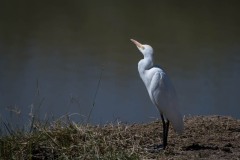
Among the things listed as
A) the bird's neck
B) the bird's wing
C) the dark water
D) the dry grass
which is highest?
the dark water

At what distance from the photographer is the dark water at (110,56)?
7996mm

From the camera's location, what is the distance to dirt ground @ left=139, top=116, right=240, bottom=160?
5.08 metres

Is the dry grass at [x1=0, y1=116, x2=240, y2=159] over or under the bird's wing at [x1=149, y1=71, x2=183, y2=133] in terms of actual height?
under

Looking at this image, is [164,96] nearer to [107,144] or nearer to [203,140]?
[203,140]

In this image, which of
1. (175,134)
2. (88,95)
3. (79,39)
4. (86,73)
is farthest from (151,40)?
(175,134)

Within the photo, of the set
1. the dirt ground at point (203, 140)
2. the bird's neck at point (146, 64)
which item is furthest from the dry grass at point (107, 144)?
the bird's neck at point (146, 64)

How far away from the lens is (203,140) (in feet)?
18.7

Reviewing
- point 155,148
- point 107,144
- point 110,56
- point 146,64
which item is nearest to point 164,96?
point 146,64

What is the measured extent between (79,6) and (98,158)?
10.8m

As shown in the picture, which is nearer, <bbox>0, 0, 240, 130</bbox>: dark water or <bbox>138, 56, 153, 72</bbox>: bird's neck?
<bbox>138, 56, 153, 72</bbox>: bird's neck

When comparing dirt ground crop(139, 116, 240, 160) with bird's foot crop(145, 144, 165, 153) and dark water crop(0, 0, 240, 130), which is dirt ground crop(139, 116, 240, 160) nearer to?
bird's foot crop(145, 144, 165, 153)

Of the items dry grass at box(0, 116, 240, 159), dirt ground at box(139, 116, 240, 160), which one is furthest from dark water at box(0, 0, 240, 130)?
dirt ground at box(139, 116, 240, 160)

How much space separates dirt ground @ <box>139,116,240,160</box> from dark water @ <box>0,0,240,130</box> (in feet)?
2.71

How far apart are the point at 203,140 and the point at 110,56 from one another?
520 centimetres
